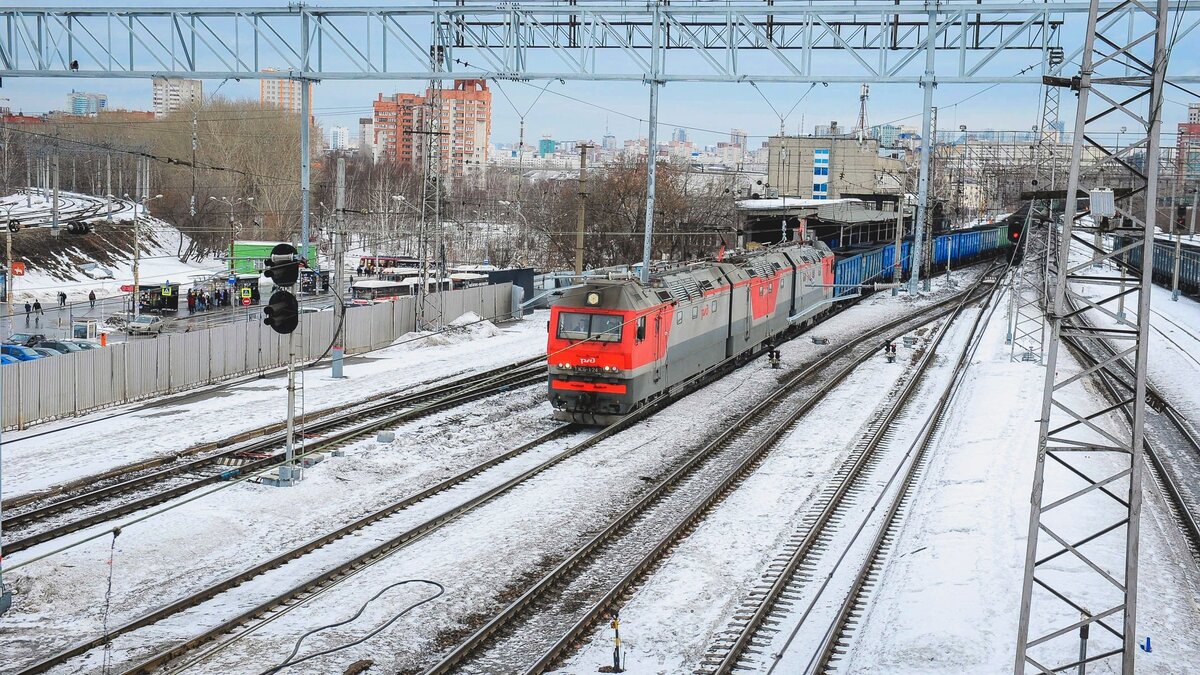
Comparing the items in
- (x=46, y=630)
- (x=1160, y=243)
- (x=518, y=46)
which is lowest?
(x=46, y=630)

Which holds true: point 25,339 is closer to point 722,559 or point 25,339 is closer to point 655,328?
point 655,328

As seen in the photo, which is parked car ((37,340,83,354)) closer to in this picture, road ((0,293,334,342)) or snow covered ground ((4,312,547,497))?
road ((0,293,334,342))

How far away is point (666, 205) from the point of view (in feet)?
224

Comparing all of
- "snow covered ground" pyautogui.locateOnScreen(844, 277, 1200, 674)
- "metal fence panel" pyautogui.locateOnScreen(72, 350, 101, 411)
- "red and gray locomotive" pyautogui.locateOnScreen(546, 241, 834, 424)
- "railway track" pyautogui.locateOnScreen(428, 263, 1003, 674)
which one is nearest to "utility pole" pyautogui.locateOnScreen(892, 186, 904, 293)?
"red and gray locomotive" pyautogui.locateOnScreen(546, 241, 834, 424)

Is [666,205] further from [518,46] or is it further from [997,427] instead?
[997,427]

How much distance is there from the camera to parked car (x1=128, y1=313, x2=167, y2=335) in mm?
42097

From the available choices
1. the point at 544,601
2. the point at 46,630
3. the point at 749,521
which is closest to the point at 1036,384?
the point at 749,521

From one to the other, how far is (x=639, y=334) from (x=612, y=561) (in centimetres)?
820

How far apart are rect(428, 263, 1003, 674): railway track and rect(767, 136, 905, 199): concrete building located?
83.2 meters

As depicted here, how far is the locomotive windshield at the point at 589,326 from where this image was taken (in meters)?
22.6

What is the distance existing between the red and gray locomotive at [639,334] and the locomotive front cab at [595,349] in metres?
0.02

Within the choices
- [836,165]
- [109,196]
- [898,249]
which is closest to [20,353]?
[109,196]

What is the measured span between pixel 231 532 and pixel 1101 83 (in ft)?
42.3

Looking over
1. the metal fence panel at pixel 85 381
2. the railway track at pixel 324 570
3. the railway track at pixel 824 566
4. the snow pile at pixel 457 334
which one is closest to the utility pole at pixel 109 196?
the snow pile at pixel 457 334
